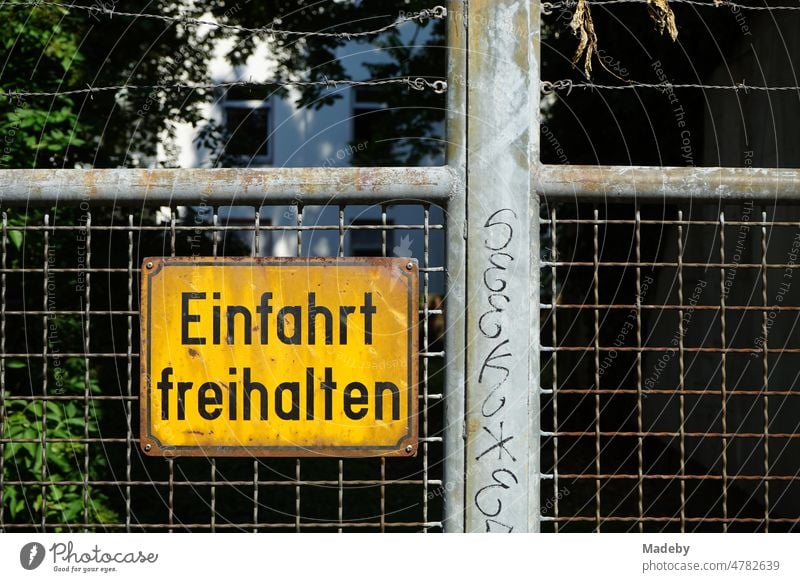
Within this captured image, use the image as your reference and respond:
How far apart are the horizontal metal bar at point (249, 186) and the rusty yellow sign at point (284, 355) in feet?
0.52

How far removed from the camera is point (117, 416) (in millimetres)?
6160

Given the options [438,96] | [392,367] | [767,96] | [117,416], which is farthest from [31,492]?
[767,96]

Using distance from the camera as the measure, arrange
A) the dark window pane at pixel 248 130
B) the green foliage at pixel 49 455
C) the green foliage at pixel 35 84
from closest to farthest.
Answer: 1. the green foliage at pixel 49 455
2. the green foliage at pixel 35 84
3. the dark window pane at pixel 248 130

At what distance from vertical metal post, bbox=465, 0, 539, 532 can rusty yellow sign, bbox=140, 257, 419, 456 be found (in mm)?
163

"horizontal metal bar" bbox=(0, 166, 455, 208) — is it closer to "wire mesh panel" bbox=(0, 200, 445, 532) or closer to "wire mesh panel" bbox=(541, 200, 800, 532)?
"wire mesh panel" bbox=(0, 200, 445, 532)

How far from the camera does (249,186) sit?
232cm

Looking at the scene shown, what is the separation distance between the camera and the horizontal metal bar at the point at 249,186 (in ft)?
7.59

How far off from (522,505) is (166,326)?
991 mm

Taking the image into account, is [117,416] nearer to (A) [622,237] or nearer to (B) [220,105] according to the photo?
(A) [622,237]

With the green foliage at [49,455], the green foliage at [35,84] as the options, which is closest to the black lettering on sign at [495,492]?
the green foliage at [49,455]

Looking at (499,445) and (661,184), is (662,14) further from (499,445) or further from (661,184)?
(499,445)

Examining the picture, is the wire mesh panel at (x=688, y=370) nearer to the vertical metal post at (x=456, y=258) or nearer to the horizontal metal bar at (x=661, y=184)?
the horizontal metal bar at (x=661, y=184)

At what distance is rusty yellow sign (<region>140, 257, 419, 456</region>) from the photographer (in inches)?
91.2

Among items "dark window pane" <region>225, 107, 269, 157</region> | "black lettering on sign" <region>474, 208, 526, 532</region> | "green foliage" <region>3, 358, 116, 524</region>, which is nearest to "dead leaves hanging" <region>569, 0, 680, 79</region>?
"black lettering on sign" <region>474, 208, 526, 532</region>
